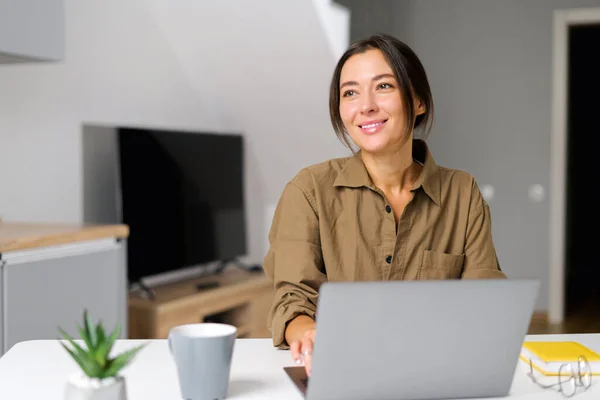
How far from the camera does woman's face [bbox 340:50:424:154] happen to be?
56.9 inches

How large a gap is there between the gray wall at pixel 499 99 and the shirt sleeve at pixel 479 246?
141 inches

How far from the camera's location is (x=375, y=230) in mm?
1506

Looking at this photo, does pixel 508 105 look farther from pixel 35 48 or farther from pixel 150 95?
pixel 35 48

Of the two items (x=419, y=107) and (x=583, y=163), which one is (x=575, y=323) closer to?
(x=583, y=163)

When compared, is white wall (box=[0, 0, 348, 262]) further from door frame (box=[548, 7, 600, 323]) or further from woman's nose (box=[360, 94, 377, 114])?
woman's nose (box=[360, 94, 377, 114])

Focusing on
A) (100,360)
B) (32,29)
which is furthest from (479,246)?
(32,29)

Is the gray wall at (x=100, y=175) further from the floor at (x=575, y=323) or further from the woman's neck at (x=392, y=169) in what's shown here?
the floor at (x=575, y=323)

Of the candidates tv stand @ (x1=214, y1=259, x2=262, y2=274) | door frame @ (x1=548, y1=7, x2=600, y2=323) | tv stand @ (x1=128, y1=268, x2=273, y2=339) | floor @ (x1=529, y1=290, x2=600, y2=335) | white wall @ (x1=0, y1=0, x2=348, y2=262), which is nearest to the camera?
white wall @ (x1=0, y1=0, x2=348, y2=262)

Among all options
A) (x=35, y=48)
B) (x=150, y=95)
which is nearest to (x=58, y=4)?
(x=35, y=48)

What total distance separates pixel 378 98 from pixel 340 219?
0.26 metres

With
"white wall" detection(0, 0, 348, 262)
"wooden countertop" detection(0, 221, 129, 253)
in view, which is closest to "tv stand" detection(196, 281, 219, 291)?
"white wall" detection(0, 0, 348, 262)

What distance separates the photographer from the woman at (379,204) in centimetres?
145

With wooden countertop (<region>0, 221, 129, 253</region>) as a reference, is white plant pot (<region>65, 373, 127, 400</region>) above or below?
above

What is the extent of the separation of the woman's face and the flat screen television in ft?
6.49
